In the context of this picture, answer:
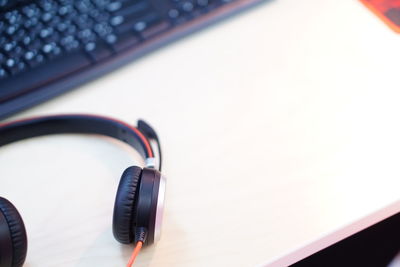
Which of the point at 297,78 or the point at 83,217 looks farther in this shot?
the point at 297,78

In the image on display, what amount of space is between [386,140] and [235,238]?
18 cm

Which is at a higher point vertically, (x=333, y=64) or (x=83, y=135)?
(x=333, y=64)

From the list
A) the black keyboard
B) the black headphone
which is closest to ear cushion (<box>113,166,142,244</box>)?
the black headphone

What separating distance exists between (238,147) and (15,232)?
0.69 feet

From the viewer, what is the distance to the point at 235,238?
36 centimetres

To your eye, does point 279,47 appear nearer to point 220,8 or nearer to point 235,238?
point 220,8

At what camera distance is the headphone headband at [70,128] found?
42 centimetres

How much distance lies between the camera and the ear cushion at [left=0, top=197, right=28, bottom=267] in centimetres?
31

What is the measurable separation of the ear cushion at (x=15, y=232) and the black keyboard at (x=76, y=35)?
165 millimetres

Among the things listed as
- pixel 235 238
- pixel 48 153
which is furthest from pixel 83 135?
pixel 235 238

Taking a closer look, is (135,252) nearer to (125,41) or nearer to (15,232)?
(15,232)

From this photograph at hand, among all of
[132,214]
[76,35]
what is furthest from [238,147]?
[76,35]

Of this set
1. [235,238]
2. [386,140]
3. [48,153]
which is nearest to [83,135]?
[48,153]

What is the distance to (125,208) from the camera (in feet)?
1.08
